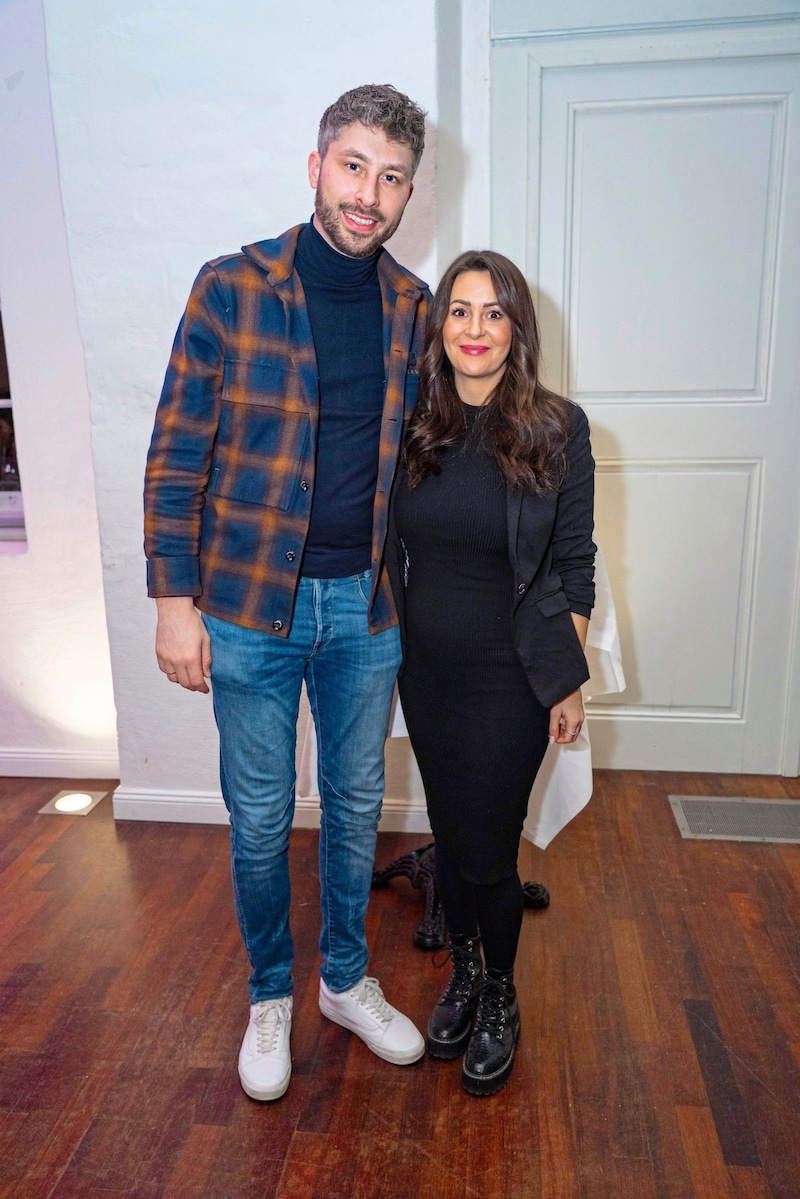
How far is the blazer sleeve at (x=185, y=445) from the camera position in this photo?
1.57 meters

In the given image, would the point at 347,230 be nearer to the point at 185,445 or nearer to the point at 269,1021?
the point at 185,445

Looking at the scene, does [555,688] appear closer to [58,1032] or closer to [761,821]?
[58,1032]

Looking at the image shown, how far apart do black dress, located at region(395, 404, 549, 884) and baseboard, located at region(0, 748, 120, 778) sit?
1697mm

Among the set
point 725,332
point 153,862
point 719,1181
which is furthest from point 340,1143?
point 725,332

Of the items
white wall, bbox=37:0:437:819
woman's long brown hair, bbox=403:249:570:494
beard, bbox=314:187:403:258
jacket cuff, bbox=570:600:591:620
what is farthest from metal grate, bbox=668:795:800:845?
beard, bbox=314:187:403:258

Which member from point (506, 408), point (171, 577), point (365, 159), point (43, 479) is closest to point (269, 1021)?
point (171, 577)

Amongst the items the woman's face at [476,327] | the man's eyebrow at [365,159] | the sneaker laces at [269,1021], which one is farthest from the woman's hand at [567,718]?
the man's eyebrow at [365,159]

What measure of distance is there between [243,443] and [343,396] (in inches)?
7.6

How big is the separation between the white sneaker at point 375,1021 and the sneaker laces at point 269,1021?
4.4 inches

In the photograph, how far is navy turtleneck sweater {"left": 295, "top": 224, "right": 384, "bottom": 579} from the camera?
1.64 meters

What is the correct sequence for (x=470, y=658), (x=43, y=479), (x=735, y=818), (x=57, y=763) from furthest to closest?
(x=57, y=763) < (x=43, y=479) < (x=735, y=818) < (x=470, y=658)

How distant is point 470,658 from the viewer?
→ 5.39 feet

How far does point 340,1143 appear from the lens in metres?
1.64

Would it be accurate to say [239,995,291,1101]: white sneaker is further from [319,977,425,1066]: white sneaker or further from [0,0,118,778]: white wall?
[0,0,118,778]: white wall
